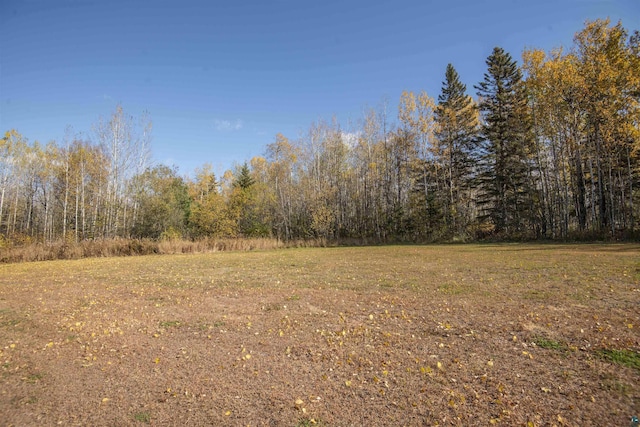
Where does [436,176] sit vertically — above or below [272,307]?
above

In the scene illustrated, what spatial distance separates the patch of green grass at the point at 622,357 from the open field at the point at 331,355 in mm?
23

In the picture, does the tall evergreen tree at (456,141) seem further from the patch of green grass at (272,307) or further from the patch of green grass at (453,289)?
the patch of green grass at (272,307)

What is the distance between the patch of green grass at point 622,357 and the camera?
3.86 m

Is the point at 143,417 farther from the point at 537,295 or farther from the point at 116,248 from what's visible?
the point at 116,248

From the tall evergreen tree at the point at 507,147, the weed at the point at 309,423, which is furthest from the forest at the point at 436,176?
the weed at the point at 309,423

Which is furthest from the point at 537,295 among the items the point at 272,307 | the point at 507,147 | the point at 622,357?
the point at 507,147

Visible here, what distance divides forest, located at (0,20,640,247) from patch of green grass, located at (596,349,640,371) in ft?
63.5

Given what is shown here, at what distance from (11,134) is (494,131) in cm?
4458

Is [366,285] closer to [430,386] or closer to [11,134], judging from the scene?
[430,386]

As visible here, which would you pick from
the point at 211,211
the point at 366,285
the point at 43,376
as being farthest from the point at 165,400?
the point at 211,211

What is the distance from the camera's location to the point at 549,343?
4605mm

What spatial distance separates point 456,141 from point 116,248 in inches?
1159

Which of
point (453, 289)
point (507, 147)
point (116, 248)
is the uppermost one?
point (507, 147)

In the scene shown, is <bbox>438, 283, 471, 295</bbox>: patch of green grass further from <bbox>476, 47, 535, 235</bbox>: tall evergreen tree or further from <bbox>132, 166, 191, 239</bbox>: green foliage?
<bbox>132, 166, 191, 239</bbox>: green foliage
